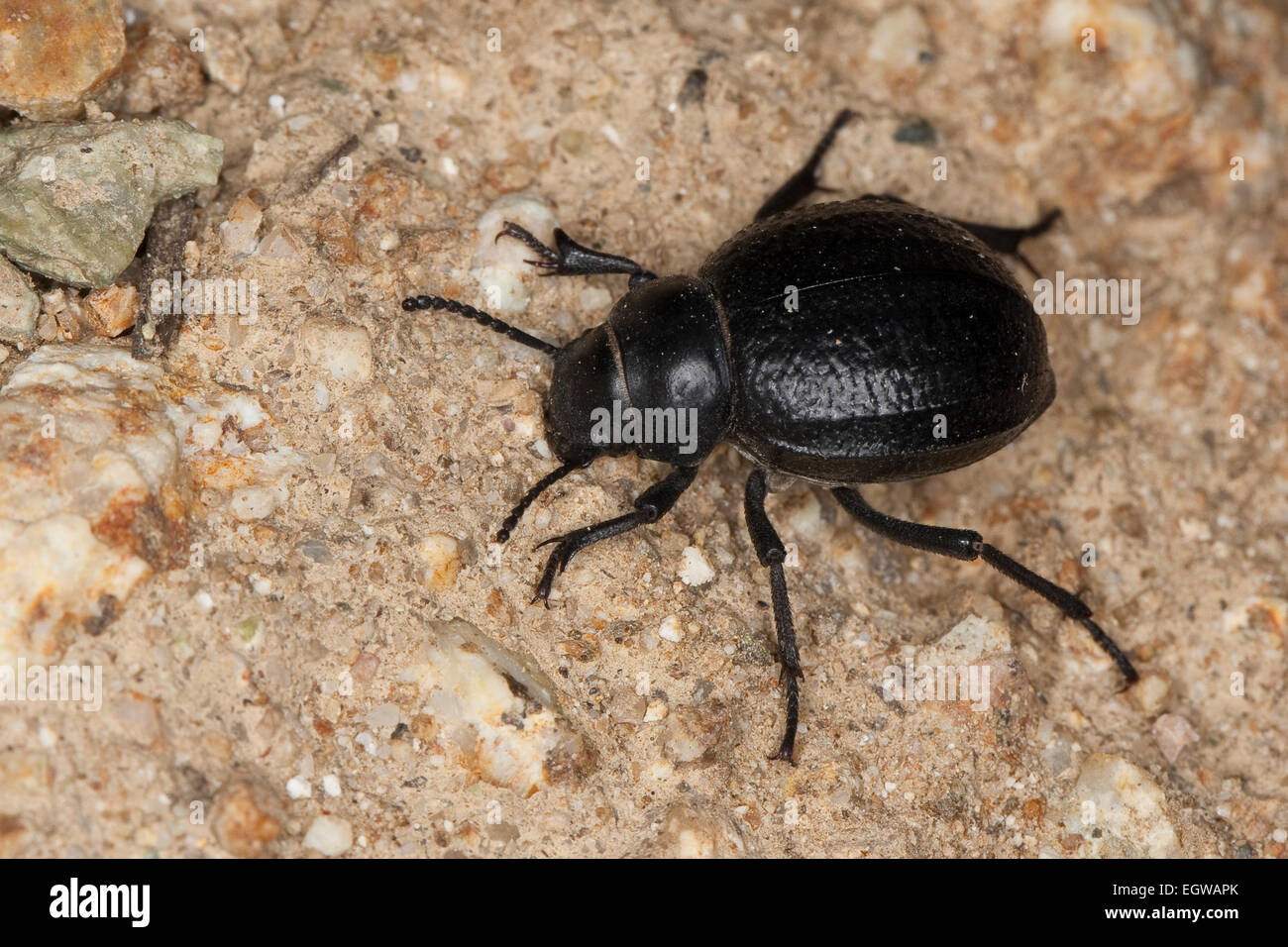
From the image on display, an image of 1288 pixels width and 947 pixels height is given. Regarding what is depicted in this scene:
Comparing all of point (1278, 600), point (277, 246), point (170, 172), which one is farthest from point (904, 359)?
point (170, 172)

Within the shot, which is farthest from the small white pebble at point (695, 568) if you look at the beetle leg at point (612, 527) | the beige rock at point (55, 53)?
the beige rock at point (55, 53)

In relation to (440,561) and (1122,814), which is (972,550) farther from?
(440,561)

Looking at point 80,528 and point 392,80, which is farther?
point 392,80

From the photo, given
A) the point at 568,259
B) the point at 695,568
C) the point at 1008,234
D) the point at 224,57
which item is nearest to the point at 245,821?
the point at 695,568

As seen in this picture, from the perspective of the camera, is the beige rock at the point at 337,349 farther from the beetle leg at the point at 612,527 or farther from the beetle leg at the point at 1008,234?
the beetle leg at the point at 1008,234

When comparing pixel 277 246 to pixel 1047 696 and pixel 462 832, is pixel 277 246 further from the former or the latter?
pixel 1047 696

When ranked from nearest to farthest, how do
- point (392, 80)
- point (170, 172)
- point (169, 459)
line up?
point (169, 459)
point (170, 172)
point (392, 80)
